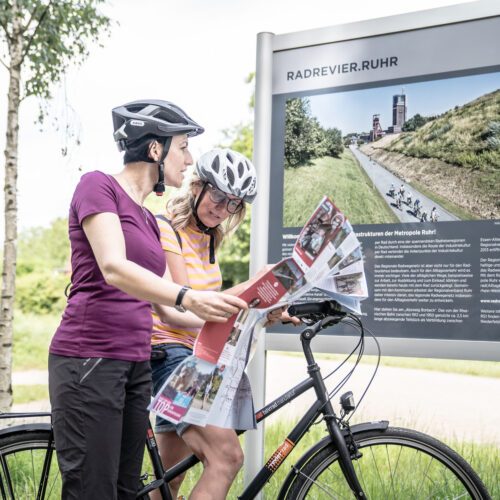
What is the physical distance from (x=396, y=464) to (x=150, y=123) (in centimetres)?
153

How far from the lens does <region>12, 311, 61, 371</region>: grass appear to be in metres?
16.1

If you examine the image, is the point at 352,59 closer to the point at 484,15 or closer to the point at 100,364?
the point at 484,15

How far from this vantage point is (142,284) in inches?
82.7

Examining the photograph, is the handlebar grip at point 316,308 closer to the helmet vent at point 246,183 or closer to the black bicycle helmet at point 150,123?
the helmet vent at point 246,183

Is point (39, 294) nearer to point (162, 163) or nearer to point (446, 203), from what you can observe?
point (446, 203)

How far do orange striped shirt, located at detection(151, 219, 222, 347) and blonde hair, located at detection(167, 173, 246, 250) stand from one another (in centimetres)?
4

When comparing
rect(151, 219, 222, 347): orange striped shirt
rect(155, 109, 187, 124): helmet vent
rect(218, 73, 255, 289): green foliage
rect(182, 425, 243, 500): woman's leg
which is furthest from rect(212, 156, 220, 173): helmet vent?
rect(218, 73, 255, 289): green foliage

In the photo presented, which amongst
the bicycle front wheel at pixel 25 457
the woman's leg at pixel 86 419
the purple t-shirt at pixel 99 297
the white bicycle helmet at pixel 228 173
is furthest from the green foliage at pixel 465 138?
the bicycle front wheel at pixel 25 457

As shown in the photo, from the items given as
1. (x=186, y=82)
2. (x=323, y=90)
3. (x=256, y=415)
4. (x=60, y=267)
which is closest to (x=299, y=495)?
(x=256, y=415)

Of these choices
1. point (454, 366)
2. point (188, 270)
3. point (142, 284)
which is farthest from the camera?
point (454, 366)

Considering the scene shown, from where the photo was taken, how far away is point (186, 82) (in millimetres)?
21844

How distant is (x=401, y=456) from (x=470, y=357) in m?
0.64

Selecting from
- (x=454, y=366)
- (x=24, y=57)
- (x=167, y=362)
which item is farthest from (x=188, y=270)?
(x=454, y=366)

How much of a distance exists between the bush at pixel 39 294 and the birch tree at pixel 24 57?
10545mm
